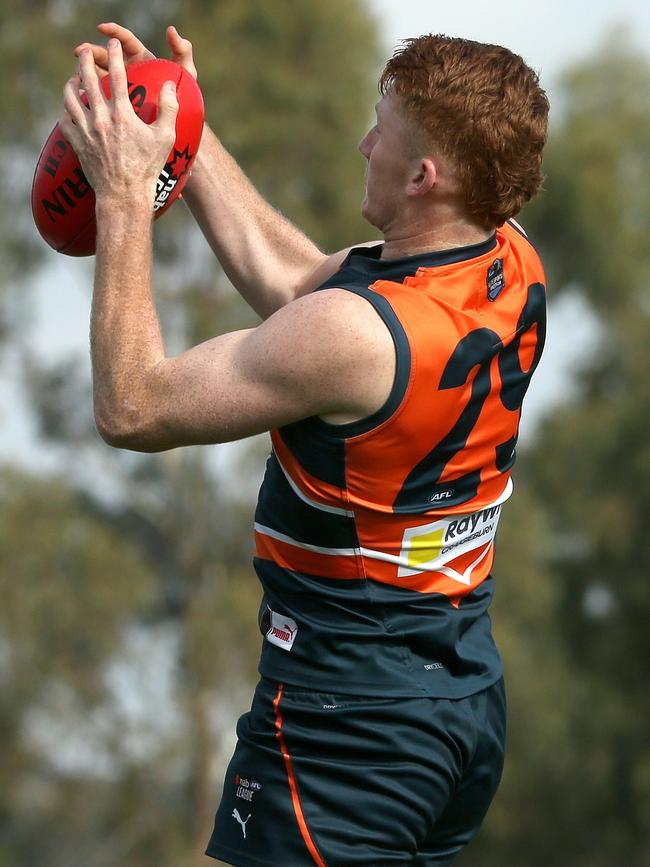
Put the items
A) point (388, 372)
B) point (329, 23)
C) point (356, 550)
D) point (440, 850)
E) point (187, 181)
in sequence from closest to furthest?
point (388, 372) → point (356, 550) → point (440, 850) → point (187, 181) → point (329, 23)

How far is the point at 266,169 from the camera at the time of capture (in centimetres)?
2259

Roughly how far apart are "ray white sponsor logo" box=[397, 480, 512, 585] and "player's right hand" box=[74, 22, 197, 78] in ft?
4.54

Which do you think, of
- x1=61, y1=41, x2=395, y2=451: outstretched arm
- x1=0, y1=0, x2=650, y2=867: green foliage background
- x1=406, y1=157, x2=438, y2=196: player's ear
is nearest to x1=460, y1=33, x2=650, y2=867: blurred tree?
x1=0, y1=0, x2=650, y2=867: green foliage background

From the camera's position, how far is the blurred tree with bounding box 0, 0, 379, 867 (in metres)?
20.3

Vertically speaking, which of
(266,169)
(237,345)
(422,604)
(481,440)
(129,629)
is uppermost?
(266,169)

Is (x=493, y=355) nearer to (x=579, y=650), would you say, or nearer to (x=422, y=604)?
(x=422, y=604)

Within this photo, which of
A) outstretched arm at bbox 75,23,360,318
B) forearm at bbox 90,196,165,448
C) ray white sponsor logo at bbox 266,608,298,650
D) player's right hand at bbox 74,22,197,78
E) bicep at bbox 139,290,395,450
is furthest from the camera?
outstretched arm at bbox 75,23,360,318

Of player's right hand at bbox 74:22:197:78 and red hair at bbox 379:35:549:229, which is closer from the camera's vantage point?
red hair at bbox 379:35:549:229

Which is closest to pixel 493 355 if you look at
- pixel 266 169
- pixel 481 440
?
pixel 481 440

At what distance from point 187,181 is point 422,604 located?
1503 millimetres

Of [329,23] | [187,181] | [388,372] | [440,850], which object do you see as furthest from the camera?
[329,23]

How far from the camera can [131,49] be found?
13.3ft

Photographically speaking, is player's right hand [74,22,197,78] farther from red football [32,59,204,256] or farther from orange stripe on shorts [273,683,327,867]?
orange stripe on shorts [273,683,327,867]

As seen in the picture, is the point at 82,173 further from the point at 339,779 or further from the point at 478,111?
the point at 339,779
